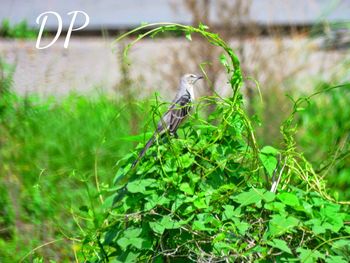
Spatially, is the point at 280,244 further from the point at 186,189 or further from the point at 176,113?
the point at 176,113

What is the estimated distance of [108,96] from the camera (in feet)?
25.5

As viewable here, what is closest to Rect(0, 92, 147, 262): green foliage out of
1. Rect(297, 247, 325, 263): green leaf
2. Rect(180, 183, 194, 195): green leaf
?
Rect(180, 183, 194, 195): green leaf

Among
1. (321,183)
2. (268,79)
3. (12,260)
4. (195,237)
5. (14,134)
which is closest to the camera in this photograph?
(195,237)

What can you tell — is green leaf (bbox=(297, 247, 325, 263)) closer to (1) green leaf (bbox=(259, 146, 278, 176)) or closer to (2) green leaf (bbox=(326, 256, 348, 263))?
(2) green leaf (bbox=(326, 256, 348, 263))

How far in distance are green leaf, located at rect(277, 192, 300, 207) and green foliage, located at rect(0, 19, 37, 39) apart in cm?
534

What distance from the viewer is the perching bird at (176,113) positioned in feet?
12.6

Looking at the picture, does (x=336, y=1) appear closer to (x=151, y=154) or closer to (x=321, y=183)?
(x=321, y=183)

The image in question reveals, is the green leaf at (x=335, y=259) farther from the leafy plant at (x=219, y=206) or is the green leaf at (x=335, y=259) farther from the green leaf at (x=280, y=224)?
the green leaf at (x=280, y=224)

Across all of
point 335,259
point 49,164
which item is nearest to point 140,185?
point 335,259

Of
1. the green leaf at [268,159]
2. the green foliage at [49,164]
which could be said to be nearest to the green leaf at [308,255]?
the green leaf at [268,159]

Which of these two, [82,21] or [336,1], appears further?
[82,21]

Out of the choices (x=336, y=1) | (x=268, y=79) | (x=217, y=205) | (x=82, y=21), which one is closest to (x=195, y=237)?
Answer: (x=217, y=205)

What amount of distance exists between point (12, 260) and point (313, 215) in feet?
5.99

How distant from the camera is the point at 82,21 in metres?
9.87
